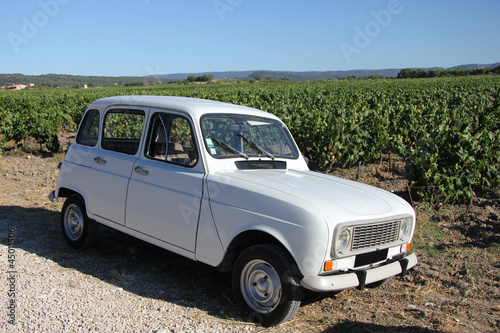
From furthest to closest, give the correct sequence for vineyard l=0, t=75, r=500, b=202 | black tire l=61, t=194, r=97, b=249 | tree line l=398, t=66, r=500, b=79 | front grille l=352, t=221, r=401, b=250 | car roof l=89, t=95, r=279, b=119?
tree line l=398, t=66, r=500, b=79, vineyard l=0, t=75, r=500, b=202, black tire l=61, t=194, r=97, b=249, car roof l=89, t=95, r=279, b=119, front grille l=352, t=221, r=401, b=250

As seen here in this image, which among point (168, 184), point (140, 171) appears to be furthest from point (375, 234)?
point (140, 171)

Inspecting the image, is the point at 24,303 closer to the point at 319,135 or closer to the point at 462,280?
the point at 462,280

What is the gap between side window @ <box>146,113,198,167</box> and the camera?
4.24 m

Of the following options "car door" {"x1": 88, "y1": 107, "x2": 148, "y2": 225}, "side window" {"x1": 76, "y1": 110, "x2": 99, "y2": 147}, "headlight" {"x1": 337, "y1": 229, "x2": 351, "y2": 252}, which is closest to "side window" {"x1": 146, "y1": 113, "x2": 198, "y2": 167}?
"car door" {"x1": 88, "y1": 107, "x2": 148, "y2": 225}

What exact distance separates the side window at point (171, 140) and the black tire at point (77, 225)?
1.39 meters

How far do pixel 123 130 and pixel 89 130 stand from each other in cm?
65

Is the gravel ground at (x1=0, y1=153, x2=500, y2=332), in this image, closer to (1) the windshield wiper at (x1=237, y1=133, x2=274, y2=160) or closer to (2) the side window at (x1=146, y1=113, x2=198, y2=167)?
(2) the side window at (x1=146, y1=113, x2=198, y2=167)

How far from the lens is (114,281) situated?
4.50 metres

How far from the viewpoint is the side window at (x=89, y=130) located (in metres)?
5.33

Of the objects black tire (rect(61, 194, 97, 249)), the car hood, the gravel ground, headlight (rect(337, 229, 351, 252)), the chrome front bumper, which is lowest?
the gravel ground

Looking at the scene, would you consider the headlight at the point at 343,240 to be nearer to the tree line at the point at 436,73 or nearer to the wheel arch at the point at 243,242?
the wheel arch at the point at 243,242

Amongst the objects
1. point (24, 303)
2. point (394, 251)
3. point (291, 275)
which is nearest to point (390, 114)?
point (394, 251)

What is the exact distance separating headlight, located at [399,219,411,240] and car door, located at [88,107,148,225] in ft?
9.01

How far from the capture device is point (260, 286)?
142 inches
